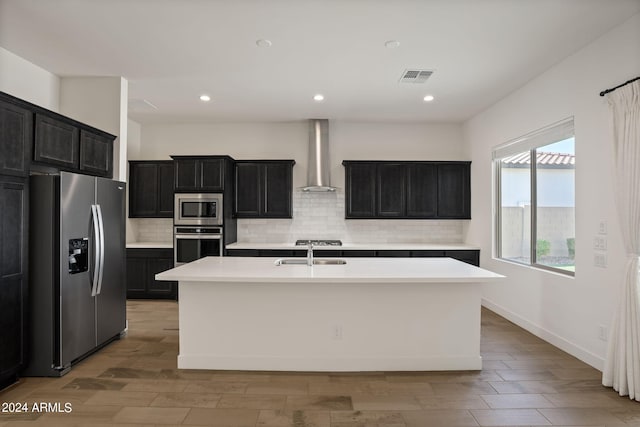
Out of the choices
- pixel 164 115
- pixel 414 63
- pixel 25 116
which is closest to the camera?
pixel 25 116

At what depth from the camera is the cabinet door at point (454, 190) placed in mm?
5945

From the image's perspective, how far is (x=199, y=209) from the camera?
5.51 m

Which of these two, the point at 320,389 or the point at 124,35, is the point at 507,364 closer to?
the point at 320,389

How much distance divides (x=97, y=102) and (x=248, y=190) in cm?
243

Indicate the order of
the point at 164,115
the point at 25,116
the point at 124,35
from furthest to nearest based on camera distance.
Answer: the point at 164,115, the point at 124,35, the point at 25,116

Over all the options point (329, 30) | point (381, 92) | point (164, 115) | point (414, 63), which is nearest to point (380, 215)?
point (381, 92)

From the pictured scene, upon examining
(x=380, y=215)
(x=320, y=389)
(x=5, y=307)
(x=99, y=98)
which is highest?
(x=99, y=98)

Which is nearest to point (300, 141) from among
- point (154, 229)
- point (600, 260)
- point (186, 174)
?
point (186, 174)

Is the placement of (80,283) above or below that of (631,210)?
below

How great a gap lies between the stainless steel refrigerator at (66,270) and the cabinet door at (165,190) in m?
2.34

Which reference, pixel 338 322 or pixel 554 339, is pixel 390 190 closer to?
pixel 554 339

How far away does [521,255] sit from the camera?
4625mm

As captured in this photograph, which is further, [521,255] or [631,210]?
[521,255]

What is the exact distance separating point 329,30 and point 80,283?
3.23 m
